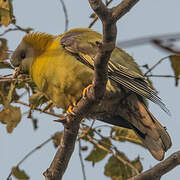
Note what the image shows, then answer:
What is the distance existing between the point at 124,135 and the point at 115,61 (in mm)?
1113

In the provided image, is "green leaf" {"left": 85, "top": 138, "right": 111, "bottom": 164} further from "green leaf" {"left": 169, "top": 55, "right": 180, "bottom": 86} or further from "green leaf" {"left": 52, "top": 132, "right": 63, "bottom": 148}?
"green leaf" {"left": 169, "top": 55, "right": 180, "bottom": 86}

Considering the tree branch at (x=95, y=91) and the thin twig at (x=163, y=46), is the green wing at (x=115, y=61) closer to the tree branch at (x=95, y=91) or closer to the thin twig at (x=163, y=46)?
the tree branch at (x=95, y=91)

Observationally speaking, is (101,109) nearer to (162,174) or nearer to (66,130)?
(66,130)

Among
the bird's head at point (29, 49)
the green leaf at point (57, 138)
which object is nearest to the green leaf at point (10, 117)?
the bird's head at point (29, 49)

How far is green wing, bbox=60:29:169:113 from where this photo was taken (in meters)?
3.37

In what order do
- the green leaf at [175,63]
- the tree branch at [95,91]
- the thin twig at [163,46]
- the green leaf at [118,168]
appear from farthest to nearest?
1. the green leaf at [118,168]
2. the green leaf at [175,63]
3. the tree branch at [95,91]
4. the thin twig at [163,46]

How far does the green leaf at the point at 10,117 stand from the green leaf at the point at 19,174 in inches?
24.1

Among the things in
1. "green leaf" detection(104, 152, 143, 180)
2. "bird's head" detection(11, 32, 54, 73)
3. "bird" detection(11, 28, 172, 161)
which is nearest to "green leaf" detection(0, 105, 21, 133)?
"bird" detection(11, 28, 172, 161)

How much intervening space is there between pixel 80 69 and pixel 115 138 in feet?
4.19

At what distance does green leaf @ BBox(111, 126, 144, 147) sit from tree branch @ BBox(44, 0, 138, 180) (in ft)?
4.30

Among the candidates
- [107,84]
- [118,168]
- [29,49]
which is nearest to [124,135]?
[118,168]

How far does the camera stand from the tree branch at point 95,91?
1.87 m

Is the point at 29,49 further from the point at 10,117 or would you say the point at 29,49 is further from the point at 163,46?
the point at 163,46

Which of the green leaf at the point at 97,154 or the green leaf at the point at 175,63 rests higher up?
the green leaf at the point at 175,63
